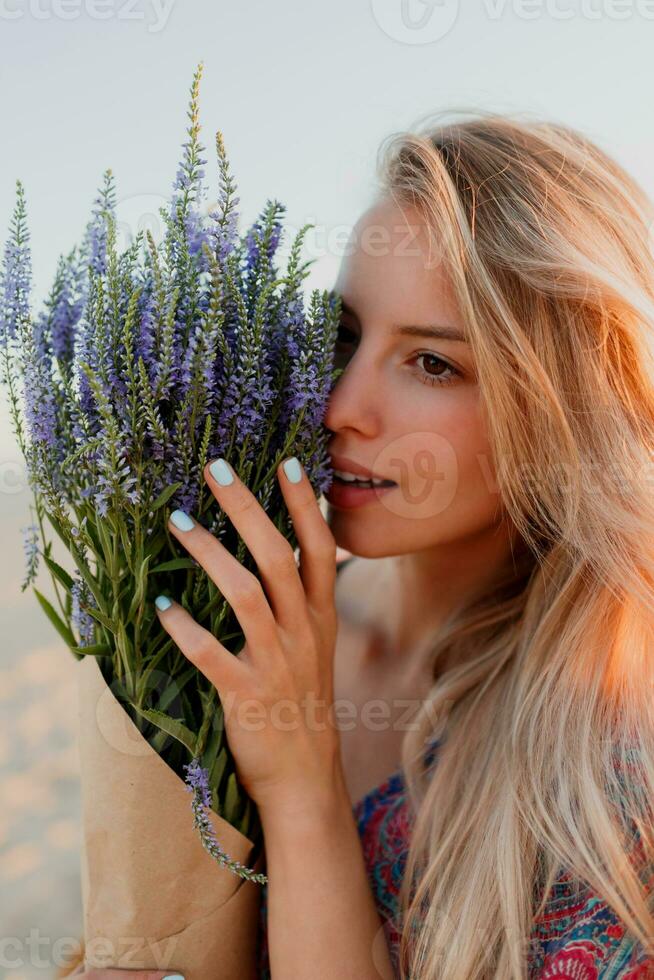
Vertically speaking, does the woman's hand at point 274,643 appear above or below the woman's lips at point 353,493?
below

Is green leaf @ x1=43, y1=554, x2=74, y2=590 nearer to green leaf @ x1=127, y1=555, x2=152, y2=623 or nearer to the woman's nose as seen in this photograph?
green leaf @ x1=127, y1=555, x2=152, y2=623

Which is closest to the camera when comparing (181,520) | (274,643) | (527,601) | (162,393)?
(162,393)

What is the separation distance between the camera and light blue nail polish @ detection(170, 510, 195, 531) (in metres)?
1.13

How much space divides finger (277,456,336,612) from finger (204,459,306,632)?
5 centimetres

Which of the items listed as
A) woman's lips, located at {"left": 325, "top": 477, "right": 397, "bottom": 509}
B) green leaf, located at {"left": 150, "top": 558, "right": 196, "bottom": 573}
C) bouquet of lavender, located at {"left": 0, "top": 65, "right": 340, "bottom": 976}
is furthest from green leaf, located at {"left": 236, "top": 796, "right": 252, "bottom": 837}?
woman's lips, located at {"left": 325, "top": 477, "right": 397, "bottom": 509}

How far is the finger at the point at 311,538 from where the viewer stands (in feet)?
3.98

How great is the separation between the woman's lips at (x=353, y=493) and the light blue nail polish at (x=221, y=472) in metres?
0.37

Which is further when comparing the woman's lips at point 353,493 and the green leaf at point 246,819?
the woman's lips at point 353,493

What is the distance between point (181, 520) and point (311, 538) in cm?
23

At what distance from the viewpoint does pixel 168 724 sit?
43.5 inches

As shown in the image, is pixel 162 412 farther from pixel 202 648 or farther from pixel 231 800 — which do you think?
pixel 231 800

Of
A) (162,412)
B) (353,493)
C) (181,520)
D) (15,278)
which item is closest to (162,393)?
(162,412)

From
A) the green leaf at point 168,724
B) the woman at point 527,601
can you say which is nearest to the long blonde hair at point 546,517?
the woman at point 527,601

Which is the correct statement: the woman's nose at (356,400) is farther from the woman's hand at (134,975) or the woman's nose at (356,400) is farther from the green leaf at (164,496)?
the woman's hand at (134,975)
